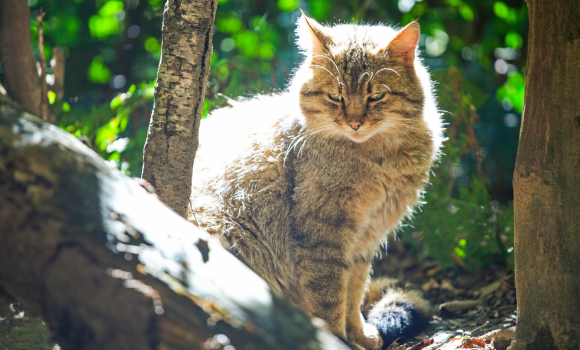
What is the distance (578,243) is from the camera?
67.9 inches

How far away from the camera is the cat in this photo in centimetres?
243

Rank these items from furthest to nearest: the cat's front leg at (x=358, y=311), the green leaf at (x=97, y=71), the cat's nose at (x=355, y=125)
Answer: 1. the green leaf at (x=97, y=71)
2. the cat's front leg at (x=358, y=311)
3. the cat's nose at (x=355, y=125)

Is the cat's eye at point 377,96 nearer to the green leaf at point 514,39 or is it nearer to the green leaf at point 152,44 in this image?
the green leaf at point 514,39

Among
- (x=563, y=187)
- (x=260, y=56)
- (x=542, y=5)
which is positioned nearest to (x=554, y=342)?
(x=563, y=187)

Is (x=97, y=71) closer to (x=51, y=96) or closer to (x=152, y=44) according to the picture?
(x=152, y=44)

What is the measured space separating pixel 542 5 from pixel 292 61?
3416 mm

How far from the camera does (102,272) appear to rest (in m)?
1.03

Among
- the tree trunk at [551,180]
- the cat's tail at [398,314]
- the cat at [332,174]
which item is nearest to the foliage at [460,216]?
the cat's tail at [398,314]

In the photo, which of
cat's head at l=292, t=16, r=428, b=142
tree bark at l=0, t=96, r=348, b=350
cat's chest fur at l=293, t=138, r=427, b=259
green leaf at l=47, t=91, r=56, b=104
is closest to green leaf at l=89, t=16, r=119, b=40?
green leaf at l=47, t=91, r=56, b=104

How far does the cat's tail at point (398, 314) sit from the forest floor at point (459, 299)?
0.07 m

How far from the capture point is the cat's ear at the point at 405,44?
7.98 ft

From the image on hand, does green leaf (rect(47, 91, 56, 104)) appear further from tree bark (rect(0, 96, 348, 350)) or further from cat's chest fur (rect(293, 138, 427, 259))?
tree bark (rect(0, 96, 348, 350))

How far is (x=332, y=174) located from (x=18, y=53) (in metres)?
1.84

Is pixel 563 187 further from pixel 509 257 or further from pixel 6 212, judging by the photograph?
pixel 6 212
